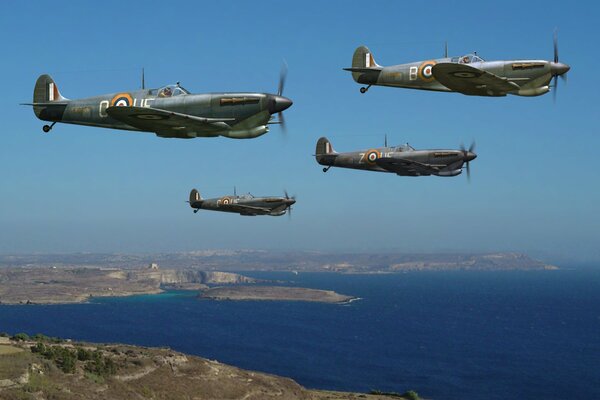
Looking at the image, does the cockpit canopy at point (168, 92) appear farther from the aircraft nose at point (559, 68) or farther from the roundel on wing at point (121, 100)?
the aircraft nose at point (559, 68)

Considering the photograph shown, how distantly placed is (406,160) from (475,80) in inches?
989

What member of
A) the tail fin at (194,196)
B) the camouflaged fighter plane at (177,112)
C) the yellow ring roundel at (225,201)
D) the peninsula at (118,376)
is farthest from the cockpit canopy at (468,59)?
the peninsula at (118,376)

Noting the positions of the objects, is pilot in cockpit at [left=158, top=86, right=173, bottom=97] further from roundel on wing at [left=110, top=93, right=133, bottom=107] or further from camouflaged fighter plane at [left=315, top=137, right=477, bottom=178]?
camouflaged fighter plane at [left=315, top=137, right=477, bottom=178]

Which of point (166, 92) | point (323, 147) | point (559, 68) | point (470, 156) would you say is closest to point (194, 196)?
point (323, 147)

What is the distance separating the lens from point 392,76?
180 feet

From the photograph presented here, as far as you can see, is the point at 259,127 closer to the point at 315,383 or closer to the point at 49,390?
the point at 49,390

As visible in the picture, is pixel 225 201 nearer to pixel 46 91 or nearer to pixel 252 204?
pixel 252 204

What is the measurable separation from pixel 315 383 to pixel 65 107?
14907cm

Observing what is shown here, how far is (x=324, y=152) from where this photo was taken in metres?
80.4

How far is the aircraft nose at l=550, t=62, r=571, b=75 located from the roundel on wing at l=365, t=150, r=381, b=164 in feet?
77.0

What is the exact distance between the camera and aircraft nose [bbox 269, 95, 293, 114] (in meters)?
50.2

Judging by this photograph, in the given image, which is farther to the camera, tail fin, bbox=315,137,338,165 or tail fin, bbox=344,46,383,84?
tail fin, bbox=315,137,338,165

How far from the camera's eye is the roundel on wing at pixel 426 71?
53.2 meters

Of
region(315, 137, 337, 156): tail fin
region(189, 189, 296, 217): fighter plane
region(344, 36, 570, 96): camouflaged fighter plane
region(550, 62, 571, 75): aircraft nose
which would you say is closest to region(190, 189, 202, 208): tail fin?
region(189, 189, 296, 217): fighter plane
